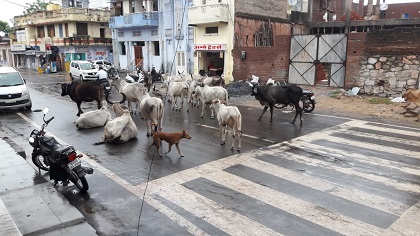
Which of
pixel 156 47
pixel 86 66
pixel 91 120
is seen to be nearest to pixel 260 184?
pixel 91 120

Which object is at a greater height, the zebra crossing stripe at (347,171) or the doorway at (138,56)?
the doorway at (138,56)

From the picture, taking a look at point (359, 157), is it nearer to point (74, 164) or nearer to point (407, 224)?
point (407, 224)

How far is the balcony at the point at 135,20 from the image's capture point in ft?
103

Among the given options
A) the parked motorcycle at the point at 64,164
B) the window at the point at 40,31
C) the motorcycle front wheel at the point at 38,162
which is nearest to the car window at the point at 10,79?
the motorcycle front wheel at the point at 38,162

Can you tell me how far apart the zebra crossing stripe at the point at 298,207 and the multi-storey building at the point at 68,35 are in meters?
39.9

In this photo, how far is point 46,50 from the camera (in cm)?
4681

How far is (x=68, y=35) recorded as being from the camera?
44.1m

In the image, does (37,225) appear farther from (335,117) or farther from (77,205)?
(335,117)

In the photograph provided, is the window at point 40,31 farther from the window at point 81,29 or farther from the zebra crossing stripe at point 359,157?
the zebra crossing stripe at point 359,157

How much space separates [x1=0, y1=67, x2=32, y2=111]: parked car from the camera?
588 inches

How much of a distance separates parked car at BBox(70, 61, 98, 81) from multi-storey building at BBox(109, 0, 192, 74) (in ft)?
19.3

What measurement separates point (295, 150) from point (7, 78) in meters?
13.4

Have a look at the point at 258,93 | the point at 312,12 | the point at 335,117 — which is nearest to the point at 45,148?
the point at 258,93

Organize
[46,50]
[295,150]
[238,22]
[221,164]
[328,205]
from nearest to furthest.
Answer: [328,205], [221,164], [295,150], [238,22], [46,50]
